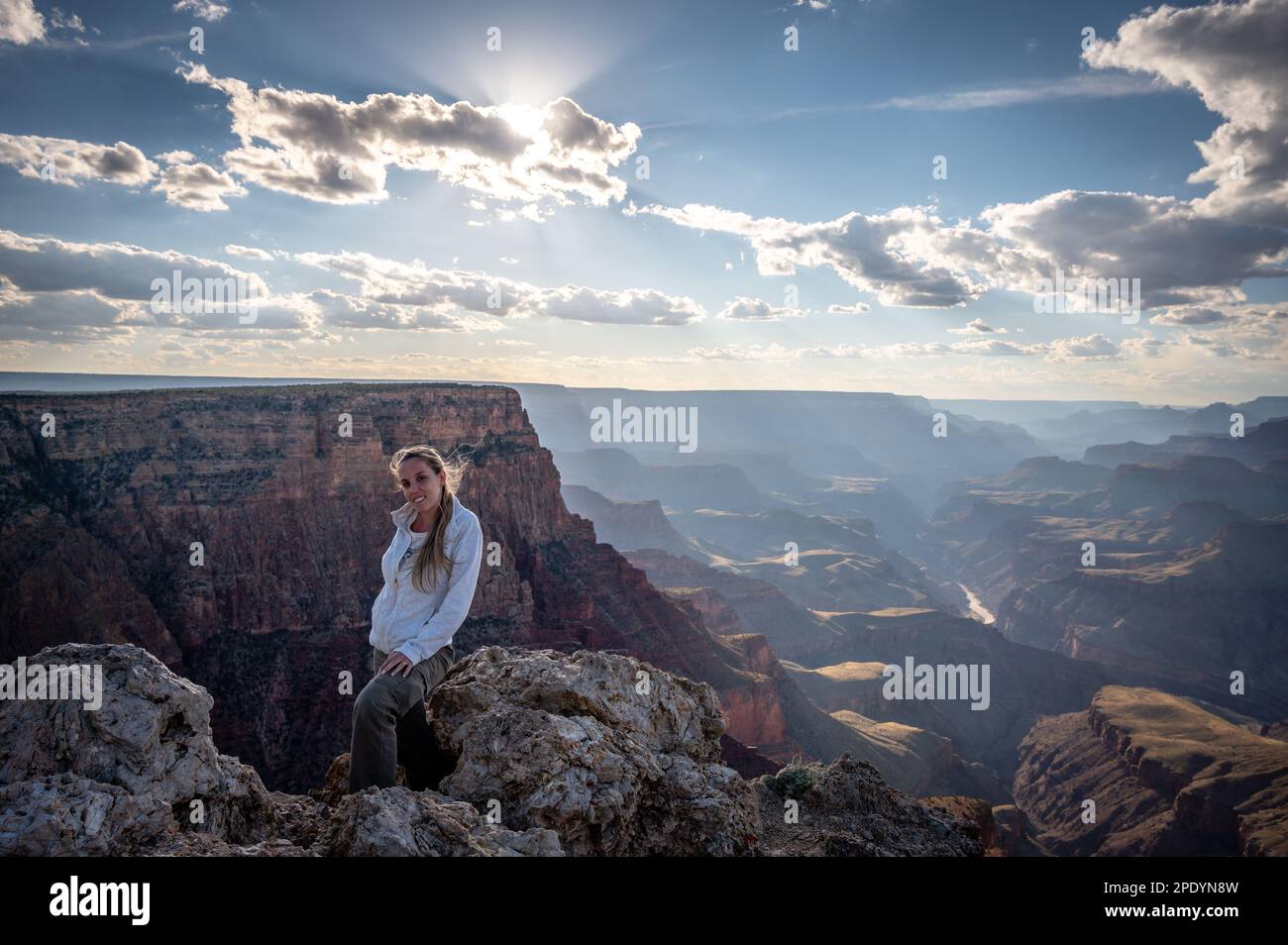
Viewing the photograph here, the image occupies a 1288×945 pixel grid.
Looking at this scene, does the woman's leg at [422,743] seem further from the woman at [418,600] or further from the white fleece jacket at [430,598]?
the white fleece jacket at [430,598]

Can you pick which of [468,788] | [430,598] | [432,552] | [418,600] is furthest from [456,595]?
[468,788]

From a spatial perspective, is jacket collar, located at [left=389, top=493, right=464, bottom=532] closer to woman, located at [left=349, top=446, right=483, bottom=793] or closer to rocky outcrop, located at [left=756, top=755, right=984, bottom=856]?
woman, located at [left=349, top=446, right=483, bottom=793]

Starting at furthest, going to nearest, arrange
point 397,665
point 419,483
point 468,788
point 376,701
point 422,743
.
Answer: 1. point 422,743
2. point 419,483
3. point 468,788
4. point 397,665
5. point 376,701

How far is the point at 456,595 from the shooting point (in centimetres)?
647

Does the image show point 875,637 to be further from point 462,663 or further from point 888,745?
point 462,663

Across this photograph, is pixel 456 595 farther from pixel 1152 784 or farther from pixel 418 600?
pixel 1152 784

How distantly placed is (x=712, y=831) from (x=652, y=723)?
2.13m

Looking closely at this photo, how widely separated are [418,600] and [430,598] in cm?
12

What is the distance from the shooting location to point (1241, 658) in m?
103

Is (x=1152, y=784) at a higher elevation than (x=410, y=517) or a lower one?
lower

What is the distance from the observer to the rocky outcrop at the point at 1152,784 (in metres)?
46.7

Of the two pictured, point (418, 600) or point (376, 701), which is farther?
point (418, 600)

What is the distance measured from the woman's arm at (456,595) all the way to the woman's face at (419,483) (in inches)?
19.0
